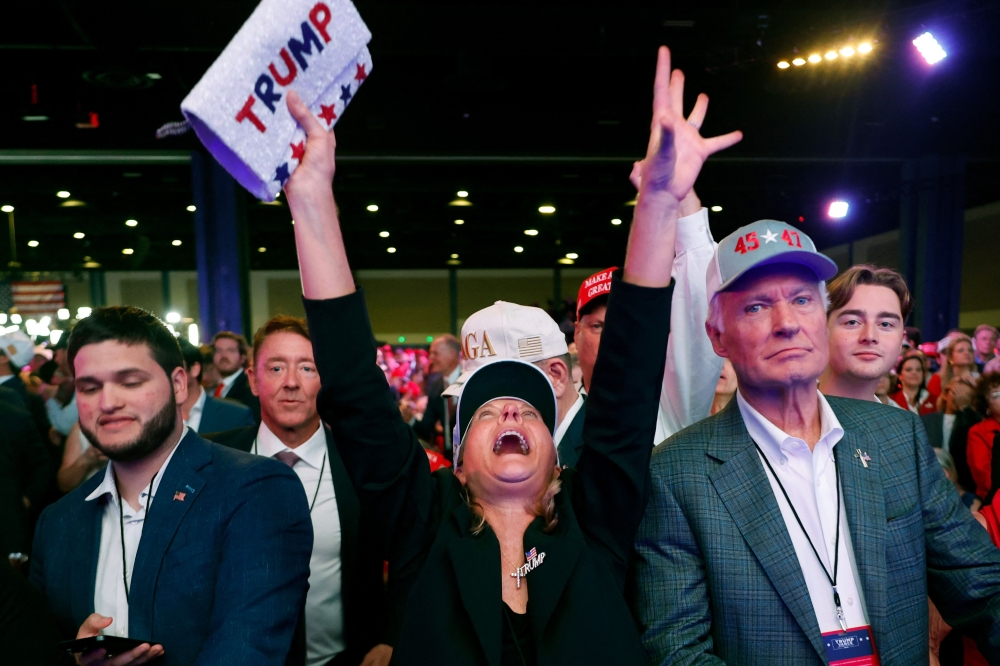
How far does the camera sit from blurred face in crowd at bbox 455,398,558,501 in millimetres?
1412

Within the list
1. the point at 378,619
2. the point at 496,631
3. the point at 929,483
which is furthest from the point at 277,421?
the point at 929,483

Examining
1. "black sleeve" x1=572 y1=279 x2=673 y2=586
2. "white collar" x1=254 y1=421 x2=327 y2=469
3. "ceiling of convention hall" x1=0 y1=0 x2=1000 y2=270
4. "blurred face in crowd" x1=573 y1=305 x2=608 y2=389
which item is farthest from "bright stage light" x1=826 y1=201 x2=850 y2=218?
"black sleeve" x1=572 y1=279 x2=673 y2=586

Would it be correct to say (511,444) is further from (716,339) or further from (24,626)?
(24,626)

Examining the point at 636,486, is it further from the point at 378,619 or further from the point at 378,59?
the point at 378,59

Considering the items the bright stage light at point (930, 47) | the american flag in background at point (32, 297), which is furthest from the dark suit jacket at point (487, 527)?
the american flag in background at point (32, 297)

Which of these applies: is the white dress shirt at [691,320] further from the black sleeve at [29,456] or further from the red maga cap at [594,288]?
the black sleeve at [29,456]

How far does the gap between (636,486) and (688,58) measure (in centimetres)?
727

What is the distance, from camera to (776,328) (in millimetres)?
1478

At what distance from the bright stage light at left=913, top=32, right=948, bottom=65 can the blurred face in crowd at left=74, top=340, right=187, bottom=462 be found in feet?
21.0

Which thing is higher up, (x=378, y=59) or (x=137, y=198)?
(x=378, y=59)

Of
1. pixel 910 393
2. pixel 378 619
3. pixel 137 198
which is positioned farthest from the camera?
pixel 137 198

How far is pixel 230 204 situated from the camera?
27.6 feet

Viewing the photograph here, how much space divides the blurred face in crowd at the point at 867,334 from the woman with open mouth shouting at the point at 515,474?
104cm

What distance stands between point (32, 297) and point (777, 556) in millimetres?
15700
